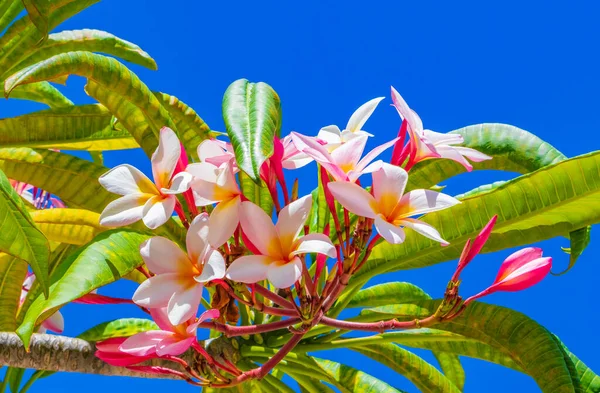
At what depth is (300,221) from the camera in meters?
0.71

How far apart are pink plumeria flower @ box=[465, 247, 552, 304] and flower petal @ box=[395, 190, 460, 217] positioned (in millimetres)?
115

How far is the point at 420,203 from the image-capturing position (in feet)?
2.38

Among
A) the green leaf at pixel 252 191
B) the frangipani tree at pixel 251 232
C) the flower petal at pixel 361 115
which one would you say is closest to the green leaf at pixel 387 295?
the frangipani tree at pixel 251 232

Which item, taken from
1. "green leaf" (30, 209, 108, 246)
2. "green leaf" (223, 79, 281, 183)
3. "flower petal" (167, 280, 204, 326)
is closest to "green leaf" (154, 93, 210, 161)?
"green leaf" (30, 209, 108, 246)

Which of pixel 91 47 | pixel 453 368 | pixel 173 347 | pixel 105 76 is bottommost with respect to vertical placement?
pixel 173 347

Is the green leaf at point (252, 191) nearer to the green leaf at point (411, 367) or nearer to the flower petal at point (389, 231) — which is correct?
the green leaf at point (411, 367)

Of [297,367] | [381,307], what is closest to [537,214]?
[381,307]

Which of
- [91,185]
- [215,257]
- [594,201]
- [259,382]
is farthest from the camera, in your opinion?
[259,382]

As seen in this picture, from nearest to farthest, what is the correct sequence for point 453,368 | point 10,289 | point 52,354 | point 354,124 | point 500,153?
point 354,124
point 52,354
point 500,153
point 10,289
point 453,368

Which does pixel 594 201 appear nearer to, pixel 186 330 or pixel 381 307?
pixel 381 307

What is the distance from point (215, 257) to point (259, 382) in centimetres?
75

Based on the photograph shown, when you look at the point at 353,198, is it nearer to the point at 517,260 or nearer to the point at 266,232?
the point at 266,232

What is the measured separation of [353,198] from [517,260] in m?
0.22

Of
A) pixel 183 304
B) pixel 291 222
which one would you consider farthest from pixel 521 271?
pixel 183 304
